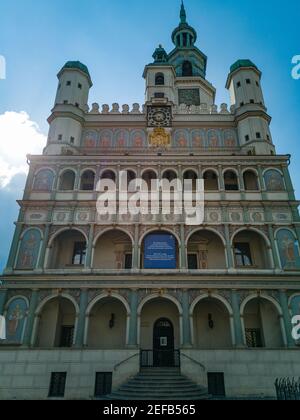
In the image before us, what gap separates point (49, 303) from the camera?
2080cm

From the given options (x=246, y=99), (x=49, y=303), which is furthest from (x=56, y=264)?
(x=246, y=99)

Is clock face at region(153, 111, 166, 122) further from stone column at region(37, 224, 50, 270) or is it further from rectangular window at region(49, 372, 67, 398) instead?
rectangular window at region(49, 372, 67, 398)

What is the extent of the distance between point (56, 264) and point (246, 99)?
22978mm

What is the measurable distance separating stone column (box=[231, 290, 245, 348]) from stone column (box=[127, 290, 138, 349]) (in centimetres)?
603

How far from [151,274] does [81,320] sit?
5.15 metres

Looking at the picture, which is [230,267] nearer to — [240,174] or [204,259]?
[204,259]

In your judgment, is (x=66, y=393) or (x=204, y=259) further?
(x=204, y=259)

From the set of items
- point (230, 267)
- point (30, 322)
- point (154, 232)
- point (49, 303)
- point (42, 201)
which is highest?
point (42, 201)

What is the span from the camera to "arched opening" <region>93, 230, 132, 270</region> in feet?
74.9

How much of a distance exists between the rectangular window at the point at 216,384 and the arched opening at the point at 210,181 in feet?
44.9

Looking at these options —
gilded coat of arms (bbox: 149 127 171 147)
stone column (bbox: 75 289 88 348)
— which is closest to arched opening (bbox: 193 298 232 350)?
stone column (bbox: 75 289 88 348)

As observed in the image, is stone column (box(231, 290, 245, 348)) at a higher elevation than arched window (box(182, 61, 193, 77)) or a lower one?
lower

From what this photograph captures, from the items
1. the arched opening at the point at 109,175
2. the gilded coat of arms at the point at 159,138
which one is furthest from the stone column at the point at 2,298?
the gilded coat of arms at the point at 159,138

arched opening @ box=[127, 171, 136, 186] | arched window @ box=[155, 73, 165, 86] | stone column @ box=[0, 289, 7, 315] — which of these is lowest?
stone column @ box=[0, 289, 7, 315]
